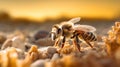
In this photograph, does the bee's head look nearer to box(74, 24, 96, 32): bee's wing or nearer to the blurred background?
box(74, 24, 96, 32): bee's wing

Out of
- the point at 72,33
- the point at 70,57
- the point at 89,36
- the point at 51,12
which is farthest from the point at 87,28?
the point at 51,12

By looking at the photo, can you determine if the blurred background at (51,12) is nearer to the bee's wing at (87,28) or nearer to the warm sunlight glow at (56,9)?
the warm sunlight glow at (56,9)

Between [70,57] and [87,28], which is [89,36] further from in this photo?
[70,57]

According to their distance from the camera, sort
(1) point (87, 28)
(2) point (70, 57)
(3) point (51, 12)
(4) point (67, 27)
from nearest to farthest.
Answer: (2) point (70, 57) < (1) point (87, 28) < (4) point (67, 27) < (3) point (51, 12)

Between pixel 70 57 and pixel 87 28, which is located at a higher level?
pixel 70 57

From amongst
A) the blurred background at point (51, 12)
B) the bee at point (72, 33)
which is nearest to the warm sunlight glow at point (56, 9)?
the blurred background at point (51, 12)

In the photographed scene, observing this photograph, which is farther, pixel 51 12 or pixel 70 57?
pixel 51 12

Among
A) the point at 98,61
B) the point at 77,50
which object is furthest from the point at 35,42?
the point at 98,61

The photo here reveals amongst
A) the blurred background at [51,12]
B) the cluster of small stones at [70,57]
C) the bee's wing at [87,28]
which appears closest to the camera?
the cluster of small stones at [70,57]

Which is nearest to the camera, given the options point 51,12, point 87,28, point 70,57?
point 70,57

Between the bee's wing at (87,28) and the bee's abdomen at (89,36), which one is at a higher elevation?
the bee's wing at (87,28)

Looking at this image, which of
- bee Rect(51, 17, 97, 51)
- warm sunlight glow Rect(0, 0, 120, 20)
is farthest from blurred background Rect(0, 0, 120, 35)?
bee Rect(51, 17, 97, 51)
